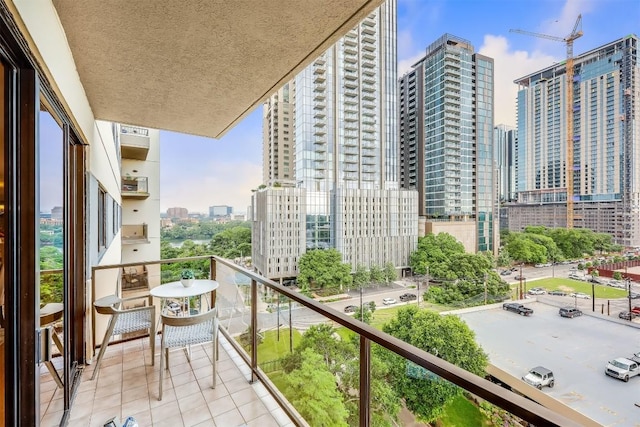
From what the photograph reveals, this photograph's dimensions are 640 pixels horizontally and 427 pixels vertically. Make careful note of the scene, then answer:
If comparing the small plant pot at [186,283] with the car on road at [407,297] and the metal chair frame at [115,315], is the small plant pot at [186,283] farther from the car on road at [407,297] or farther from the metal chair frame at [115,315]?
the car on road at [407,297]

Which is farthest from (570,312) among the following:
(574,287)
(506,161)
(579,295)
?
(506,161)

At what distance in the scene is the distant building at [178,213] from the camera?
13.0 metres

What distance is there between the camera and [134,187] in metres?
8.49

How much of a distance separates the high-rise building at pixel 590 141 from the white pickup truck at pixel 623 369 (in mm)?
15221

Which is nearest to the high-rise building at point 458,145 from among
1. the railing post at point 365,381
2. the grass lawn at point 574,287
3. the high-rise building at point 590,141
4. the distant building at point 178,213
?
the high-rise building at point 590,141

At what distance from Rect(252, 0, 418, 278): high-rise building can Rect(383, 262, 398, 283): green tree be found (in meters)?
0.92

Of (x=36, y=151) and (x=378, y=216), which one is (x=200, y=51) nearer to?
(x=36, y=151)

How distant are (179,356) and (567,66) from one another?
155ft

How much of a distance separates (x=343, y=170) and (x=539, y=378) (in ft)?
71.8

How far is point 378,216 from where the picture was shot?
2797 cm

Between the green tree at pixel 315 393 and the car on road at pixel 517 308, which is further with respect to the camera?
the car on road at pixel 517 308

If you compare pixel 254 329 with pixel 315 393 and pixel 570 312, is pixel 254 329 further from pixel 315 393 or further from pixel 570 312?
pixel 570 312

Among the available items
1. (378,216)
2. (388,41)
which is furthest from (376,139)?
(388,41)

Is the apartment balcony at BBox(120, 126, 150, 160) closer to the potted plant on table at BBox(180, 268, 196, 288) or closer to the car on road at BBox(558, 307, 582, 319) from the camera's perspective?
the potted plant on table at BBox(180, 268, 196, 288)
